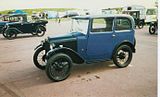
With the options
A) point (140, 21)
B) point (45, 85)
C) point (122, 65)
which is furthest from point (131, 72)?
point (140, 21)

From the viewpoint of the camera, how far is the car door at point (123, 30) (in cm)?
644

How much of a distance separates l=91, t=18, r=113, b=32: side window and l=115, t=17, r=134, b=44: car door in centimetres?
20

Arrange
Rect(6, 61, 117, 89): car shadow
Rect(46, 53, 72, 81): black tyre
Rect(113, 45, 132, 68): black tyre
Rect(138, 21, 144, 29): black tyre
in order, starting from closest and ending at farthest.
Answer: Rect(46, 53, 72, 81): black tyre
Rect(6, 61, 117, 89): car shadow
Rect(113, 45, 132, 68): black tyre
Rect(138, 21, 144, 29): black tyre

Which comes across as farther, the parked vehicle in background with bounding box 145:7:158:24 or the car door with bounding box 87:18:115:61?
the parked vehicle in background with bounding box 145:7:158:24

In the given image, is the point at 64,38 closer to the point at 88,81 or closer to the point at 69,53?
the point at 69,53

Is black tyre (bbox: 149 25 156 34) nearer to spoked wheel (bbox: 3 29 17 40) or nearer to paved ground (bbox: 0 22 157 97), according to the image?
paved ground (bbox: 0 22 157 97)

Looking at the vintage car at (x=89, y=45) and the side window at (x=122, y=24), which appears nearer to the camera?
the vintage car at (x=89, y=45)

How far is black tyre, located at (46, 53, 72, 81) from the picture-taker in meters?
5.39

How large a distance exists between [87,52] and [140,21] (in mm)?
15617

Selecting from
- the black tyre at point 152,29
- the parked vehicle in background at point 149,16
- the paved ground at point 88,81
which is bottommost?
the paved ground at point 88,81

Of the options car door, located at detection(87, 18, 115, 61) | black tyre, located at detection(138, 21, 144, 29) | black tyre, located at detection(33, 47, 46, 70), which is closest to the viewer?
car door, located at detection(87, 18, 115, 61)

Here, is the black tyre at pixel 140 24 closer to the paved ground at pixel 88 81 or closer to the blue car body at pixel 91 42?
the paved ground at pixel 88 81

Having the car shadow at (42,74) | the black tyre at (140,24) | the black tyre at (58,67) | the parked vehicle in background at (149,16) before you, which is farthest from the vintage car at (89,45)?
the parked vehicle in background at (149,16)

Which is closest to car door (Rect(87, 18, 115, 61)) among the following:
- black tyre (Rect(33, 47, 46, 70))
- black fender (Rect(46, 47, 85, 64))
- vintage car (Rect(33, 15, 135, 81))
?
vintage car (Rect(33, 15, 135, 81))
